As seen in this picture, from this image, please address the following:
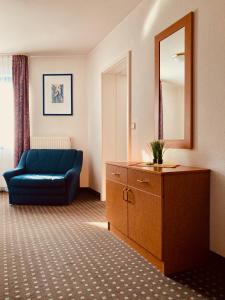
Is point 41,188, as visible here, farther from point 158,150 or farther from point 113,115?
point 158,150

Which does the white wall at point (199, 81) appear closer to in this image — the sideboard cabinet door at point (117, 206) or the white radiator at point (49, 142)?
the sideboard cabinet door at point (117, 206)

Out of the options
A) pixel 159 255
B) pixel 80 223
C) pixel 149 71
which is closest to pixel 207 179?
pixel 159 255

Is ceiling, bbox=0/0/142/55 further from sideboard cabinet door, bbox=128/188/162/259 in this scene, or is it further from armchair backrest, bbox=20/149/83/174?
sideboard cabinet door, bbox=128/188/162/259

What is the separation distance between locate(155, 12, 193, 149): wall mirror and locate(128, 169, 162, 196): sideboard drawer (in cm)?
Answer: 49

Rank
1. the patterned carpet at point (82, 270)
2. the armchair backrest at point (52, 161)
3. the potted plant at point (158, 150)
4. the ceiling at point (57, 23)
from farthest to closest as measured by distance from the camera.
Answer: the armchair backrest at point (52, 161) < the ceiling at point (57, 23) < the potted plant at point (158, 150) < the patterned carpet at point (82, 270)

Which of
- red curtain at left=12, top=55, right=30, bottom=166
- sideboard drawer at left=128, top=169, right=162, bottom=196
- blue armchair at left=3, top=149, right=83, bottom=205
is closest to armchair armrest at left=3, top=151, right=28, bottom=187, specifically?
blue armchair at left=3, top=149, right=83, bottom=205

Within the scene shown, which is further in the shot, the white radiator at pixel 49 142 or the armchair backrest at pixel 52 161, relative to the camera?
the white radiator at pixel 49 142

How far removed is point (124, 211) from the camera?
2.96 meters

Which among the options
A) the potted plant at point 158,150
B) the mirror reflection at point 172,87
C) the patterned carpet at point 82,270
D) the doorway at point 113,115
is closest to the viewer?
the patterned carpet at point 82,270

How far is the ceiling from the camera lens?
3660 mm

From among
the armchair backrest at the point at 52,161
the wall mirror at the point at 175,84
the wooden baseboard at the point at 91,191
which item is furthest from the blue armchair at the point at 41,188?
the wall mirror at the point at 175,84

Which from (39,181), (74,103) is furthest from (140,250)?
(74,103)

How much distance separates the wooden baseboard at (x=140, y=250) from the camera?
2.36 meters

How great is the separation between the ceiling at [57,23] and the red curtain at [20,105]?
27cm
